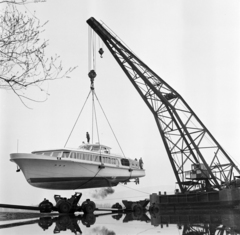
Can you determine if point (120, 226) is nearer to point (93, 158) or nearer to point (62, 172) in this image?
point (62, 172)

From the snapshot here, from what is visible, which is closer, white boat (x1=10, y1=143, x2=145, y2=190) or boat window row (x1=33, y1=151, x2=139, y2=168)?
white boat (x1=10, y1=143, x2=145, y2=190)

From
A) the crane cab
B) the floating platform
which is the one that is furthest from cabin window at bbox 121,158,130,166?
the crane cab

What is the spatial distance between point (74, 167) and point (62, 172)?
3.44 feet

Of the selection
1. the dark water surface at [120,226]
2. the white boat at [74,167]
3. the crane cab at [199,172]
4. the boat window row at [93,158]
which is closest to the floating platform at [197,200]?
the crane cab at [199,172]

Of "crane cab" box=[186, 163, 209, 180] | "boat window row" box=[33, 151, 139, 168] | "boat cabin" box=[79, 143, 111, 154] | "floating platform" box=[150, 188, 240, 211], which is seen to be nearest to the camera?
"boat window row" box=[33, 151, 139, 168]

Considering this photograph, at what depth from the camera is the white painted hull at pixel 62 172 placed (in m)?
23.7

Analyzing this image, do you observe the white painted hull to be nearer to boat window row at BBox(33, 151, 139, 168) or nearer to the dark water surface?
boat window row at BBox(33, 151, 139, 168)

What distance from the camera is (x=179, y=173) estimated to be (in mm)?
35000

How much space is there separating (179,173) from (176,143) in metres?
3.67

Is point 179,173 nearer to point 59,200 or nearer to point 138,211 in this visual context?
point 138,211

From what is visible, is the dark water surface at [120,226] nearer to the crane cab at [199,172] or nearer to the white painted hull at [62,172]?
the white painted hull at [62,172]

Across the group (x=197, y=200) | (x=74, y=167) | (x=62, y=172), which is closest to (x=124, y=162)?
(x=74, y=167)

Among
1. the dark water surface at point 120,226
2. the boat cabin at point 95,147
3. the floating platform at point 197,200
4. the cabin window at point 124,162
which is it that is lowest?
the dark water surface at point 120,226

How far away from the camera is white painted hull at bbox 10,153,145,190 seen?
77.7 feet
